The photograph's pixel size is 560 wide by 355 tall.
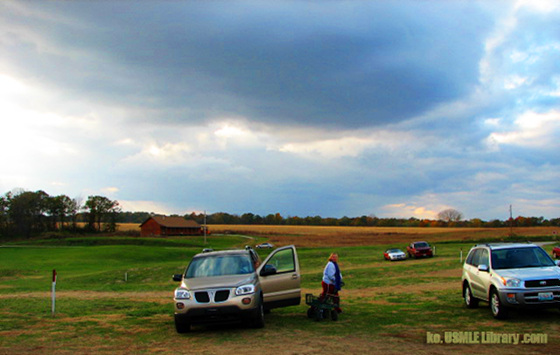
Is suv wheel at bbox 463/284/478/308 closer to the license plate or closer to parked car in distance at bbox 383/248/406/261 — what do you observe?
the license plate

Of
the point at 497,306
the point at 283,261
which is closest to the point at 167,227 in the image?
the point at 283,261

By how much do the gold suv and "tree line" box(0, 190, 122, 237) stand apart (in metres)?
113

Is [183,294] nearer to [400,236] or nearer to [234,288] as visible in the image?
[234,288]

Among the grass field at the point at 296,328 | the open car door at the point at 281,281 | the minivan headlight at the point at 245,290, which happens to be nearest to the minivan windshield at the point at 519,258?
the grass field at the point at 296,328

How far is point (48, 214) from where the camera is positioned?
117625mm

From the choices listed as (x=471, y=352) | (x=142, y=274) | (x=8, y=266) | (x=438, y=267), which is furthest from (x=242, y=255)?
(x=8, y=266)

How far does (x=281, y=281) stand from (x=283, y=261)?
22.2 inches

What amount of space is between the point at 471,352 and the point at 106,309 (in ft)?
41.0

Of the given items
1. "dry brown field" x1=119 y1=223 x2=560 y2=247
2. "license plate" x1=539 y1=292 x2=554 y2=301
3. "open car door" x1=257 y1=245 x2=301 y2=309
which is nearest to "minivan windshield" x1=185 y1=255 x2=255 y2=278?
"open car door" x1=257 y1=245 x2=301 y2=309

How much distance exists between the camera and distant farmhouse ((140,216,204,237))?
116 m

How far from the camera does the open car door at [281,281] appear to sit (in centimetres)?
1241

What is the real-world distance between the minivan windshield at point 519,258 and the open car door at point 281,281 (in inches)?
203

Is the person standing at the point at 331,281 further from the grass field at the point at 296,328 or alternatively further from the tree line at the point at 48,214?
the tree line at the point at 48,214

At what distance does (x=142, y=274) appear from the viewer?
124ft
